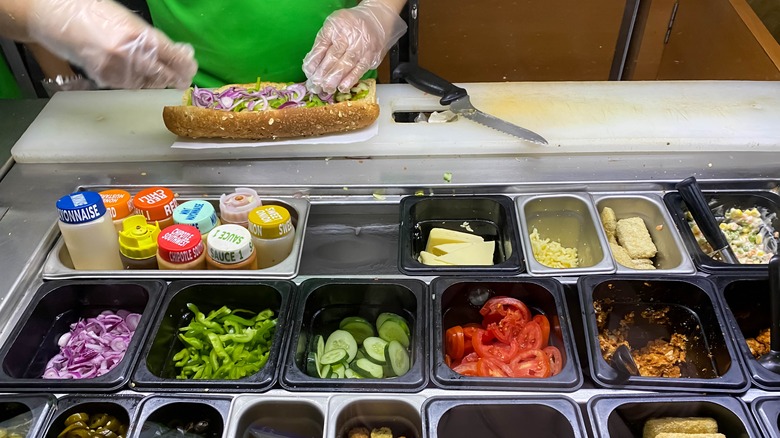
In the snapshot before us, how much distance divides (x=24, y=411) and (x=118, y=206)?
1.80 ft

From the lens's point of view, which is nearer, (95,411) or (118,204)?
(95,411)

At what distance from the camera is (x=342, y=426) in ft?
3.83

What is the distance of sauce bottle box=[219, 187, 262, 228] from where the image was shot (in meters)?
1.53

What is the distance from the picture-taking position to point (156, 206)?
4.99 feet

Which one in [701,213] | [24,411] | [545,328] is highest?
[701,213]

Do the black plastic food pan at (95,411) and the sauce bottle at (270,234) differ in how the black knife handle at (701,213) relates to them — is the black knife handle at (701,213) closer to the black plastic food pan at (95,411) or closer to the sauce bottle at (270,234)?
the sauce bottle at (270,234)

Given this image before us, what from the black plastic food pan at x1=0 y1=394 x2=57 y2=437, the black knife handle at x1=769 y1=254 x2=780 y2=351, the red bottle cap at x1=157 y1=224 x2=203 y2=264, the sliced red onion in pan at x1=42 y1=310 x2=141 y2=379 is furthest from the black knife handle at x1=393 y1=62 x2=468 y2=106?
the black plastic food pan at x1=0 y1=394 x2=57 y2=437

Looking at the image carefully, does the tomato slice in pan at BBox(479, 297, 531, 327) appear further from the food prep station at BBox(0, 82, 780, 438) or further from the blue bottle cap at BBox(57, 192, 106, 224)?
the blue bottle cap at BBox(57, 192, 106, 224)

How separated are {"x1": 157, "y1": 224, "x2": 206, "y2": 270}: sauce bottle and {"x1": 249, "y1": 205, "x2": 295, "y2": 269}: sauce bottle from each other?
14 centimetres

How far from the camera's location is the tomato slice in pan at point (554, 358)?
4.17 ft

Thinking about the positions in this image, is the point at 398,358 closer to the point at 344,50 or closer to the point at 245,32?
the point at 344,50

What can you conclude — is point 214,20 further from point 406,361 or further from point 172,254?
point 406,361

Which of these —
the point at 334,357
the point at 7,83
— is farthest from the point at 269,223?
the point at 7,83

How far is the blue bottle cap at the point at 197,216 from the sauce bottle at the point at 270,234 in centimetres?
11
